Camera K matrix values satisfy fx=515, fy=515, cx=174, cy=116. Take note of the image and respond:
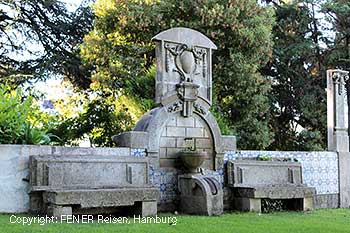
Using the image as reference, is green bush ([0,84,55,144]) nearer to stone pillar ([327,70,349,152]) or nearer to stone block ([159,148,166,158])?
stone block ([159,148,166,158])

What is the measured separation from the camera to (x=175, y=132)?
29.6 ft

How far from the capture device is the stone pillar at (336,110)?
11.2 meters

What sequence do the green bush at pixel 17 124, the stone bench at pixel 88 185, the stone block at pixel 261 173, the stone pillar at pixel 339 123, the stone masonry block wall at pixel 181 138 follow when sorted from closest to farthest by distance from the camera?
the stone bench at pixel 88 185
the green bush at pixel 17 124
the stone masonry block wall at pixel 181 138
the stone block at pixel 261 173
the stone pillar at pixel 339 123

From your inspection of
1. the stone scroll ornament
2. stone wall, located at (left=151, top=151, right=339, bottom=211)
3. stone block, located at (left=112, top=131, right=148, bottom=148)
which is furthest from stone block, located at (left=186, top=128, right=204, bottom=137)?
stone block, located at (left=112, top=131, right=148, bottom=148)

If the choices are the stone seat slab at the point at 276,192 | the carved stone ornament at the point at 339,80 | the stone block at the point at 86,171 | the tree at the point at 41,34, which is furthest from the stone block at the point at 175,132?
the tree at the point at 41,34

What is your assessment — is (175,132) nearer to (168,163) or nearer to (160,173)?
(168,163)

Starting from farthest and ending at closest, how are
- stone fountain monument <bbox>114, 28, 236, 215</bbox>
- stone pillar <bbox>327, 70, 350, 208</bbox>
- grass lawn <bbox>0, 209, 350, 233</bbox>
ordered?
stone pillar <bbox>327, 70, 350, 208</bbox> → stone fountain monument <bbox>114, 28, 236, 215</bbox> → grass lawn <bbox>0, 209, 350, 233</bbox>

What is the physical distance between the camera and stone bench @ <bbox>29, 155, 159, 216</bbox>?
695cm

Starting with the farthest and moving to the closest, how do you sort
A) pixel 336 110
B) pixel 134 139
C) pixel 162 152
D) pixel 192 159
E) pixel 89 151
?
pixel 336 110 < pixel 162 152 < pixel 192 159 < pixel 134 139 < pixel 89 151

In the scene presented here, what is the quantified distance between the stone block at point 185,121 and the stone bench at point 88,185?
4.36ft

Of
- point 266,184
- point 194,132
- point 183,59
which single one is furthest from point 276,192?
point 183,59

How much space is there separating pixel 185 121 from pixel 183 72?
0.88 m

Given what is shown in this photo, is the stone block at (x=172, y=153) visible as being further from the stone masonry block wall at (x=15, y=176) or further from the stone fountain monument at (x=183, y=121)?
the stone masonry block wall at (x=15, y=176)

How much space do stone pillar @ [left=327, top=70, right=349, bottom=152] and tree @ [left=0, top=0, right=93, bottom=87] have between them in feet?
24.1
